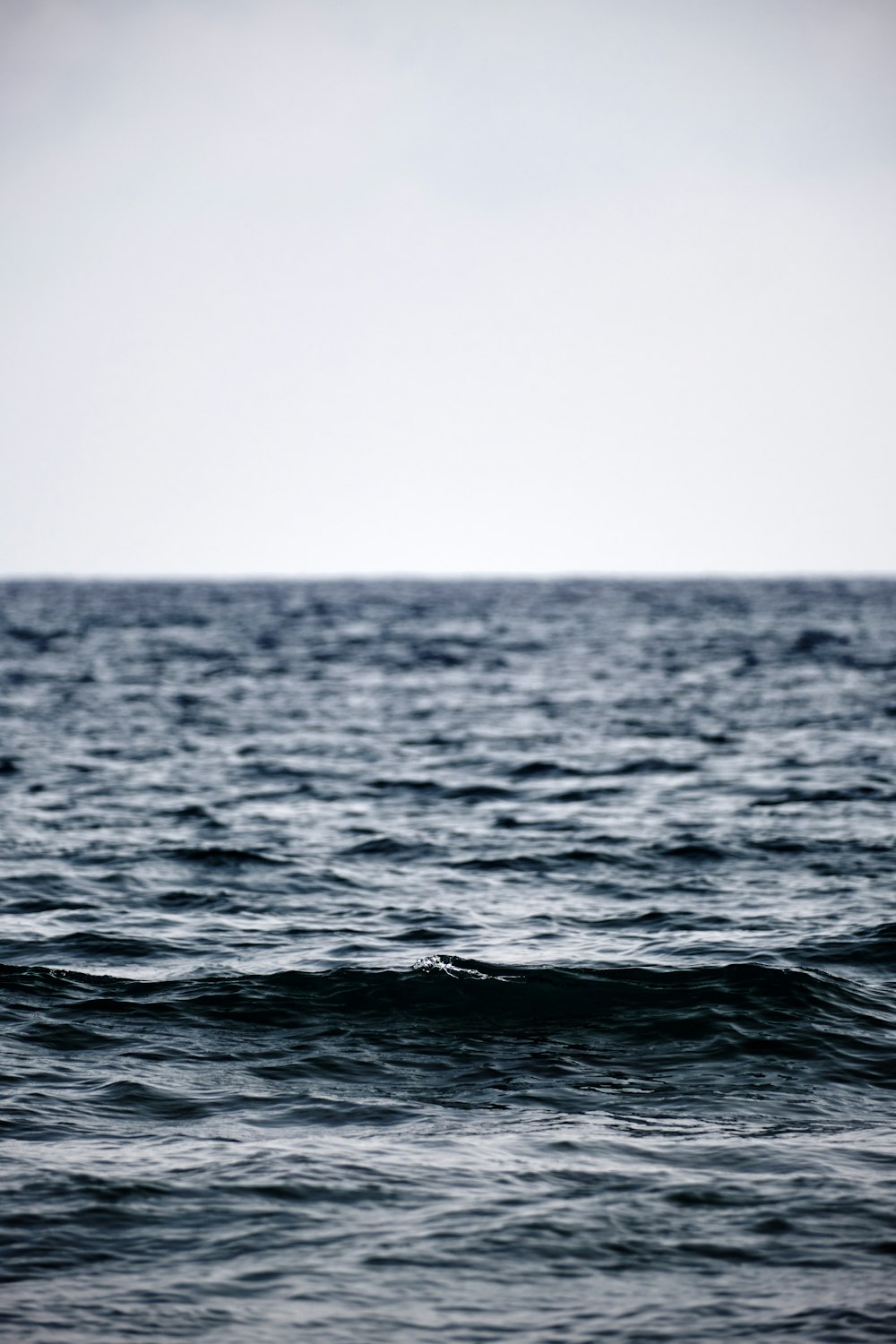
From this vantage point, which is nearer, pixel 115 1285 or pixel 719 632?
pixel 115 1285

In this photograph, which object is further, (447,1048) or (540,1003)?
(540,1003)

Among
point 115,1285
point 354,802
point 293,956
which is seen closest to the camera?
point 115,1285

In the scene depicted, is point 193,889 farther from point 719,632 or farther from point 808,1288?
point 719,632

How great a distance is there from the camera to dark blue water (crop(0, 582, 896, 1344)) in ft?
20.5

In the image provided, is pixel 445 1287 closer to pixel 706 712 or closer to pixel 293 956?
pixel 293 956

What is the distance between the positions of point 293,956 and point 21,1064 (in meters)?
3.09

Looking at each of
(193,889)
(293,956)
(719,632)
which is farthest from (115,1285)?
(719,632)

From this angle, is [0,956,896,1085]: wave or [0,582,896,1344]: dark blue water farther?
[0,956,896,1085]: wave

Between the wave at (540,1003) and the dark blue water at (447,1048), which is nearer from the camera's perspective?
the dark blue water at (447,1048)

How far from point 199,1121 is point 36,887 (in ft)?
22.0

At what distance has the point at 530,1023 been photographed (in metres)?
10.1

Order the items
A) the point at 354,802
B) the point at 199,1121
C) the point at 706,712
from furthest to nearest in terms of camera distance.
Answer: the point at 706,712 < the point at 354,802 < the point at 199,1121

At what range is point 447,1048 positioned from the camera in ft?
31.5

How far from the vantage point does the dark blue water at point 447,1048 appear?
6250 mm
